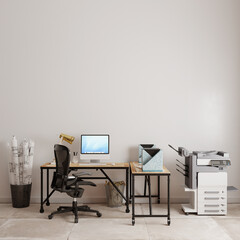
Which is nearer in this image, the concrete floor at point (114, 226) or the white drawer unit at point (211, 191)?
the concrete floor at point (114, 226)

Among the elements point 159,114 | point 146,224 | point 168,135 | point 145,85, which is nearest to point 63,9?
point 145,85

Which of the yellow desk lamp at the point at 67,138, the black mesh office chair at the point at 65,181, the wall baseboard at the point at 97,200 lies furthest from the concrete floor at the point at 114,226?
the yellow desk lamp at the point at 67,138

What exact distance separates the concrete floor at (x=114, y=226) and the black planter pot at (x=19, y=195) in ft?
0.38

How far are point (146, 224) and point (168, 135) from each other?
1564 millimetres

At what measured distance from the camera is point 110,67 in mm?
5527

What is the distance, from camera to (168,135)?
18.1 ft

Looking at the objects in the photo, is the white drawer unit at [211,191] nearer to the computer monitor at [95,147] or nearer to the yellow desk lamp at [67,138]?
the computer monitor at [95,147]

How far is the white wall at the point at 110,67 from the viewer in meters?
5.52

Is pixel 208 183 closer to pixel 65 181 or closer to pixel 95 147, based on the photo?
pixel 95 147

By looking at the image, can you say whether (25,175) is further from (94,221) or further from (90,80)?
(90,80)

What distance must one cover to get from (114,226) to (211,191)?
1467mm

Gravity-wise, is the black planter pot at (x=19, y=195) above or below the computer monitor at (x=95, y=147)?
below

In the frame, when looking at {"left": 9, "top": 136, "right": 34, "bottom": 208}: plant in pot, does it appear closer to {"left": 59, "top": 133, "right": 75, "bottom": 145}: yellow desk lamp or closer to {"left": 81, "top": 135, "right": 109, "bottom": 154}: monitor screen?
{"left": 59, "top": 133, "right": 75, "bottom": 145}: yellow desk lamp

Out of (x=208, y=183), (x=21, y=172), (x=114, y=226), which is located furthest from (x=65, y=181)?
(x=208, y=183)
